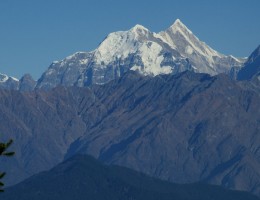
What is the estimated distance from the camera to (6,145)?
35375mm

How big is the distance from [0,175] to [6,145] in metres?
0.97

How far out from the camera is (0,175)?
3525cm
